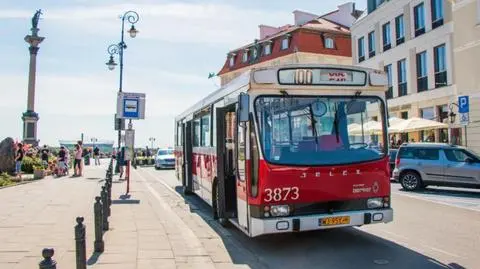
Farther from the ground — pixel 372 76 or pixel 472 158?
pixel 372 76

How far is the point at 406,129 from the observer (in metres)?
25.2

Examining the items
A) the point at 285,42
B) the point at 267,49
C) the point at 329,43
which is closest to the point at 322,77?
the point at 285,42

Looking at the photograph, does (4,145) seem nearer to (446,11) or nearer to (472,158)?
(472,158)

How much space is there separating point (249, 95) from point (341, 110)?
1530 mm

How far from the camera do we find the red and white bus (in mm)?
7668

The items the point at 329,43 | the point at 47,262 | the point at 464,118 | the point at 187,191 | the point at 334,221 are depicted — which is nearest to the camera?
the point at 47,262

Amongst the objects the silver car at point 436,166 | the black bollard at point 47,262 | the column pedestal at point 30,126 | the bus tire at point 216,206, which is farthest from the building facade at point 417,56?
the black bollard at point 47,262

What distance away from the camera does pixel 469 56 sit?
26781 mm

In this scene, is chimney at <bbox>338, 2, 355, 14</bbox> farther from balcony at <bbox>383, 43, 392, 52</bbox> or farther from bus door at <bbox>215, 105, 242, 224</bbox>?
bus door at <bbox>215, 105, 242, 224</bbox>

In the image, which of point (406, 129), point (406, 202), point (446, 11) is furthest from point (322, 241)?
point (446, 11)

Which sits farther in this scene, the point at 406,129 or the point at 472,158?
the point at 406,129

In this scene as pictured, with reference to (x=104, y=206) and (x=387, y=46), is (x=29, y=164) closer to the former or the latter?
(x=104, y=206)

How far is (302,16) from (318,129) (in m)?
58.3

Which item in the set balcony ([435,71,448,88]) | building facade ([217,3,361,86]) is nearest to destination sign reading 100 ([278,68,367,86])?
balcony ([435,71,448,88])
